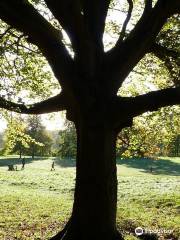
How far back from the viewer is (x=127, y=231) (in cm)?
1289

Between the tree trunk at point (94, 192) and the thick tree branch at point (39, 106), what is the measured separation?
1.49 metres

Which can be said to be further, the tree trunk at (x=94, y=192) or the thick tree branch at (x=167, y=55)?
the thick tree branch at (x=167, y=55)

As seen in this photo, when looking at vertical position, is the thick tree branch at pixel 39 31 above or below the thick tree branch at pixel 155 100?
above

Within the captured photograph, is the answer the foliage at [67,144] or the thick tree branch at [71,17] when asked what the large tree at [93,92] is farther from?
the foliage at [67,144]

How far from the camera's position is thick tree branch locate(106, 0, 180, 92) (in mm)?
10359

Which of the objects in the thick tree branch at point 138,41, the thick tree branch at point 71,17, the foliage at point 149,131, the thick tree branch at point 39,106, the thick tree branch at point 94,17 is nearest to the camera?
the thick tree branch at point 71,17

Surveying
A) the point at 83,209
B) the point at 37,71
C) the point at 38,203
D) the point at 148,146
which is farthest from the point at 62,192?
the point at 83,209

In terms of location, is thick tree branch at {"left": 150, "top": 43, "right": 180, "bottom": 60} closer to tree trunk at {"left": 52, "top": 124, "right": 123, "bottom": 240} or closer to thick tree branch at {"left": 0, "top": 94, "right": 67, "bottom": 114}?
thick tree branch at {"left": 0, "top": 94, "right": 67, "bottom": 114}

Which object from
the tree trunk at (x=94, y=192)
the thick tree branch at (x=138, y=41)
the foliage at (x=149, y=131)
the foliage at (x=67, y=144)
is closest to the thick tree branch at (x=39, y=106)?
the tree trunk at (x=94, y=192)

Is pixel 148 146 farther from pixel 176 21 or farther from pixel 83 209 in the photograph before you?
pixel 83 209

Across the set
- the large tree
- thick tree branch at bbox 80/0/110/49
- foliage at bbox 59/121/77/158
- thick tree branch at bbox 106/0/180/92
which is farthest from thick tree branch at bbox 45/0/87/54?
foliage at bbox 59/121/77/158

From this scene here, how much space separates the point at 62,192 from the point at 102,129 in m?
20.6

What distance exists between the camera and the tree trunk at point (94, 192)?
1000cm

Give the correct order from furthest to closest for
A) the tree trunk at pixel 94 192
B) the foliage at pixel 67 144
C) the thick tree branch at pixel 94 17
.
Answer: the foliage at pixel 67 144, the thick tree branch at pixel 94 17, the tree trunk at pixel 94 192
